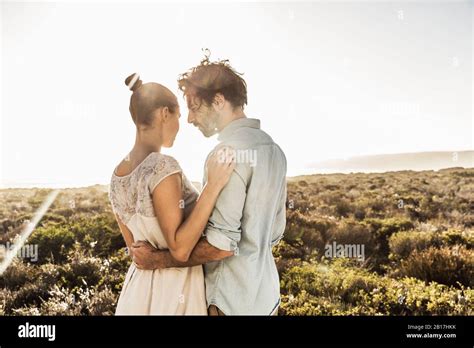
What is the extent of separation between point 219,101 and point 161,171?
44 centimetres

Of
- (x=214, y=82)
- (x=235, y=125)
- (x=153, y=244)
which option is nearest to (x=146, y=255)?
(x=153, y=244)

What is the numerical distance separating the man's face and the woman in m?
0.12

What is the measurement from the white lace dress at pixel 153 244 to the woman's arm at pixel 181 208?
0.16 ft

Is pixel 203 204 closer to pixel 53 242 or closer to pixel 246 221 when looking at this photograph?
pixel 246 221

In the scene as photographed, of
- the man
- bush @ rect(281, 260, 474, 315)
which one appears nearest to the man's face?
the man

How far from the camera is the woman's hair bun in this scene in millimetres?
2482

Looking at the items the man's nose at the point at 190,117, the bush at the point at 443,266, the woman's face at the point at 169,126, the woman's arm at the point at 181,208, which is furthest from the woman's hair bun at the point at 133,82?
the bush at the point at 443,266

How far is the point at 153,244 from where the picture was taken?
→ 2508mm

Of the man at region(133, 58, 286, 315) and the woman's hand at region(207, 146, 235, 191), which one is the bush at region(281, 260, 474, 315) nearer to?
the man at region(133, 58, 286, 315)

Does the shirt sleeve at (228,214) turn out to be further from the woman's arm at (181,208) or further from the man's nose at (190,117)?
the man's nose at (190,117)
